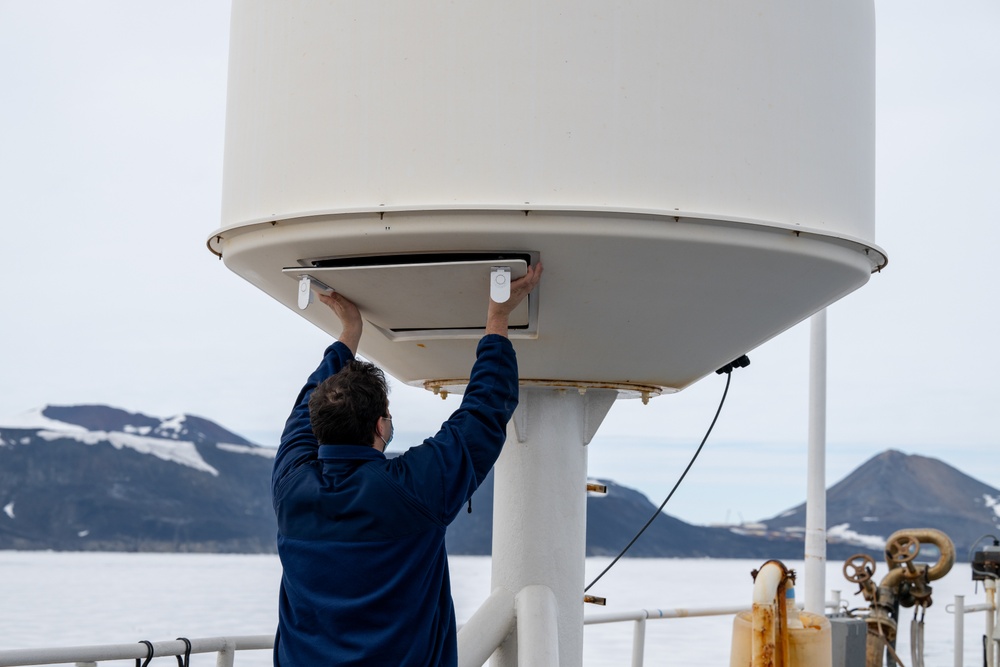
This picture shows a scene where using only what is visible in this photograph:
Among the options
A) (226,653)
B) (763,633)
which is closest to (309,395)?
Answer: (226,653)

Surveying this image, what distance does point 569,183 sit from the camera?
2.83 m

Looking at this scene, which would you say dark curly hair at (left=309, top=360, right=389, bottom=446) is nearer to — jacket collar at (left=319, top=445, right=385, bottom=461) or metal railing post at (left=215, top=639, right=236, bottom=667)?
jacket collar at (left=319, top=445, right=385, bottom=461)

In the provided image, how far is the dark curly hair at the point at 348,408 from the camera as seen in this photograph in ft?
8.63

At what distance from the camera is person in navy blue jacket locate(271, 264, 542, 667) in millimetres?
2588

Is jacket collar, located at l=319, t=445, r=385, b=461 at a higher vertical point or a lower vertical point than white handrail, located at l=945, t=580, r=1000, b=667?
higher

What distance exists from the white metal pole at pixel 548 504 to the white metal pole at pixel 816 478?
3.14 metres

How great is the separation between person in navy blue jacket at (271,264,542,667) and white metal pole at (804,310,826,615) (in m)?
4.64

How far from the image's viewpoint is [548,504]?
4109 mm

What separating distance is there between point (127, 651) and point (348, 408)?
4.18 ft

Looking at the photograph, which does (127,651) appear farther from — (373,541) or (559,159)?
(559,159)

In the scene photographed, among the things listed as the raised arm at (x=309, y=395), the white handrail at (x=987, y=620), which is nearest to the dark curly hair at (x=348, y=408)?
the raised arm at (x=309, y=395)

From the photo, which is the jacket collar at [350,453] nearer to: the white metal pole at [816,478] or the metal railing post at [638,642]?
the metal railing post at [638,642]

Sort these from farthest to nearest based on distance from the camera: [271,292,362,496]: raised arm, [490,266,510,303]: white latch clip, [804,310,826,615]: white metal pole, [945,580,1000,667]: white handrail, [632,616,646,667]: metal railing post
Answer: [945,580,1000,667]: white handrail, [804,310,826,615]: white metal pole, [632,616,646,667]: metal railing post, [490,266,510,303]: white latch clip, [271,292,362,496]: raised arm

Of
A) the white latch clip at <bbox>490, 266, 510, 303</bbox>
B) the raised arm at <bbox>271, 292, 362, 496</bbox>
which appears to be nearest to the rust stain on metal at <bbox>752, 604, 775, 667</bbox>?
the white latch clip at <bbox>490, 266, 510, 303</bbox>
